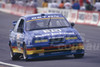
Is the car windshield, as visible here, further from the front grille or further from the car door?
the front grille

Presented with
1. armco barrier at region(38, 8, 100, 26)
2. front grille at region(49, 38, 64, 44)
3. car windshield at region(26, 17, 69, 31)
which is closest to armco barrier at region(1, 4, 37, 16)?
armco barrier at region(38, 8, 100, 26)

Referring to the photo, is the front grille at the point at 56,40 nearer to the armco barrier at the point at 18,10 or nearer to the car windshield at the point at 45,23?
the car windshield at the point at 45,23

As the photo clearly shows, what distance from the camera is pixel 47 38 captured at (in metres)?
12.7

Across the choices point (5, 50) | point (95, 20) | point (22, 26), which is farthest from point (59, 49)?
point (95, 20)

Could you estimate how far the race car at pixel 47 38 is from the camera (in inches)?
501

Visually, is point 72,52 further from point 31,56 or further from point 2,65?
point 2,65

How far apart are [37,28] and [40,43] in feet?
Answer: 3.15

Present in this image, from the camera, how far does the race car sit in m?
12.7

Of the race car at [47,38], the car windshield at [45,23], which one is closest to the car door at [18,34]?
the race car at [47,38]

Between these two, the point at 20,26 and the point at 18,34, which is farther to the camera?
the point at 20,26

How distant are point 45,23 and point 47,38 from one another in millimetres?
1149

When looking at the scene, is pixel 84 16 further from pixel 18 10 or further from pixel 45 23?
pixel 45 23

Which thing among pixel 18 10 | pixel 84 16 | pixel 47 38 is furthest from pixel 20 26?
pixel 18 10

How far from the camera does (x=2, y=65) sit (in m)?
11.9
